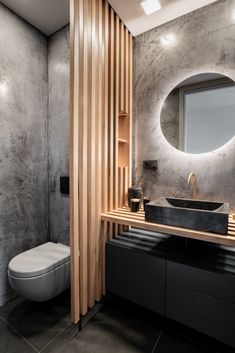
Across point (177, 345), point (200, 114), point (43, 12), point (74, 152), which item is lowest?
point (177, 345)

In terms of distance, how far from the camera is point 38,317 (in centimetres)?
165

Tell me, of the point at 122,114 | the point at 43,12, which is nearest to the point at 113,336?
the point at 122,114

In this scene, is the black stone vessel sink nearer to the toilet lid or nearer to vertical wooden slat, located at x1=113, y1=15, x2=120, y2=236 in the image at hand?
vertical wooden slat, located at x1=113, y1=15, x2=120, y2=236

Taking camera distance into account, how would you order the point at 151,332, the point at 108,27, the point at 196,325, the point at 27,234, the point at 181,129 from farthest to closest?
the point at 27,234 < the point at 181,129 < the point at 108,27 < the point at 151,332 < the point at 196,325

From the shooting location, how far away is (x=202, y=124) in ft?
5.84

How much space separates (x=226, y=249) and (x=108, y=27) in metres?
2.15

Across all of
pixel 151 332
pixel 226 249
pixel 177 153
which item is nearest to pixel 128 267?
pixel 151 332

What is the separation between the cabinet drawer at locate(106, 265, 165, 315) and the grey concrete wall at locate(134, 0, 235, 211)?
820 millimetres

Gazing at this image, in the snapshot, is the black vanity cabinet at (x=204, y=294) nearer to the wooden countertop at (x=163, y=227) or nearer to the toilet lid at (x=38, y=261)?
the wooden countertop at (x=163, y=227)

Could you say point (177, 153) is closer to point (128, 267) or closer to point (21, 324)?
point (128, 267)

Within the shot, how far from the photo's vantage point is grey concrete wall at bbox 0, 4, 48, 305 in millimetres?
1835

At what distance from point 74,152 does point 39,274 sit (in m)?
1.02

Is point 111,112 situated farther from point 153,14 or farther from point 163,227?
point 163,227

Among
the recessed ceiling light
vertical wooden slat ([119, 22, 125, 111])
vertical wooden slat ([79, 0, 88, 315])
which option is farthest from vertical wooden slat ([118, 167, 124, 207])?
the recessed ceiling light
